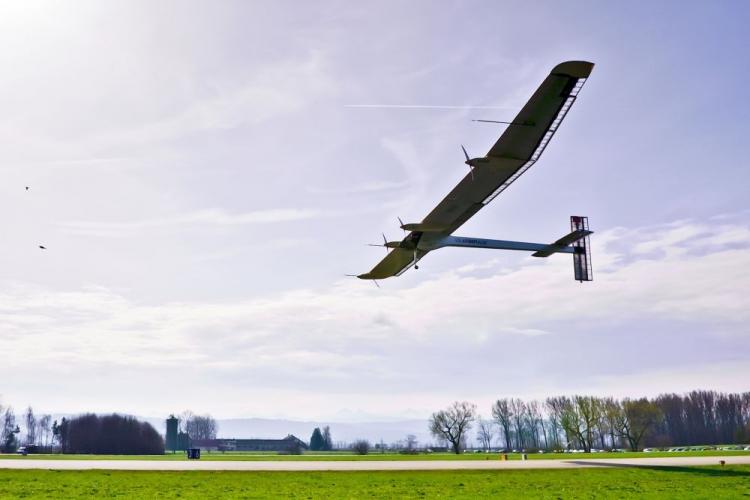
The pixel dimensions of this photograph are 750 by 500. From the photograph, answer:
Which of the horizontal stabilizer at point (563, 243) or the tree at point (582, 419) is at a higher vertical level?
the horizontal stabilizer at point (563, 243)

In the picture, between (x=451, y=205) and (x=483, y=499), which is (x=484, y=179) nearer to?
(x=451, y=205)

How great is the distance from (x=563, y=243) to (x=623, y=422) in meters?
86.6

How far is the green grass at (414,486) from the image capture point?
21.8 metres

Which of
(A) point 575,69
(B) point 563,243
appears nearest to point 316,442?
(B) point 563,243

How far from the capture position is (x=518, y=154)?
25.2m

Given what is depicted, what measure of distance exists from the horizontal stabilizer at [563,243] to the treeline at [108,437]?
4113 inches

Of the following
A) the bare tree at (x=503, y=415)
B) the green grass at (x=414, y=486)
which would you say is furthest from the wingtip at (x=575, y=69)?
the bare tree at (x=503, y=415)

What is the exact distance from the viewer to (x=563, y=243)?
3978cm

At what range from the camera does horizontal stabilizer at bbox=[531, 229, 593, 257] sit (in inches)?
1553

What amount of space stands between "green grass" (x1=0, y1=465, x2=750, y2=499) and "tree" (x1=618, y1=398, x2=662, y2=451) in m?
84.0

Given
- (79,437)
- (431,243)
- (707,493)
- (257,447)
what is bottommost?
(257,447)

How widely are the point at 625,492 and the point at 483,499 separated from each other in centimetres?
618

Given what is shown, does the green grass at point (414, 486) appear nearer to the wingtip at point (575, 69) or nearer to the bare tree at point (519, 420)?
the wingtip at point (575, 69)

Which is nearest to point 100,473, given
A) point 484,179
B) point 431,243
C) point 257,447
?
point 431,243
